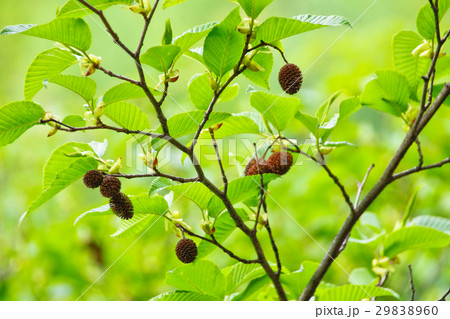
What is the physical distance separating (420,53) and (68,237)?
135cm

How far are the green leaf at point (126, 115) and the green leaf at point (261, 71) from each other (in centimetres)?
19

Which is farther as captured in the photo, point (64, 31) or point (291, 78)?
point (291, 78)

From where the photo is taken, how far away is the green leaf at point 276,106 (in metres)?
0.91

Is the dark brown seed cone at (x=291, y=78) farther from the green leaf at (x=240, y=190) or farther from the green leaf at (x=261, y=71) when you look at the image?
the green leaf at (x=240, y=190)

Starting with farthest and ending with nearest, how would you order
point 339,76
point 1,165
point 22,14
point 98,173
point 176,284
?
point 22,14, point 1,165, point 339,76, point 176,284, point 98,173

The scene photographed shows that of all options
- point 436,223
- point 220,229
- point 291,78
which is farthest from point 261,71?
point 436,223

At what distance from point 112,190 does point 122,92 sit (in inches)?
6.0

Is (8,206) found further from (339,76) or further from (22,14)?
(22,14)

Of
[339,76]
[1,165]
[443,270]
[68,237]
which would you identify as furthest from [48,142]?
[443,270]

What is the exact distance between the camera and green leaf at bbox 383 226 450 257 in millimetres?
1028

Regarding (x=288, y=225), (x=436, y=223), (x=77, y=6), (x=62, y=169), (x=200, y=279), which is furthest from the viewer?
(x=288, y=225)

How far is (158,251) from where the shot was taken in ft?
6.46

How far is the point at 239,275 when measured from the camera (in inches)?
39.8

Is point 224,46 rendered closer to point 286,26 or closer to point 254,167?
point 286,26
